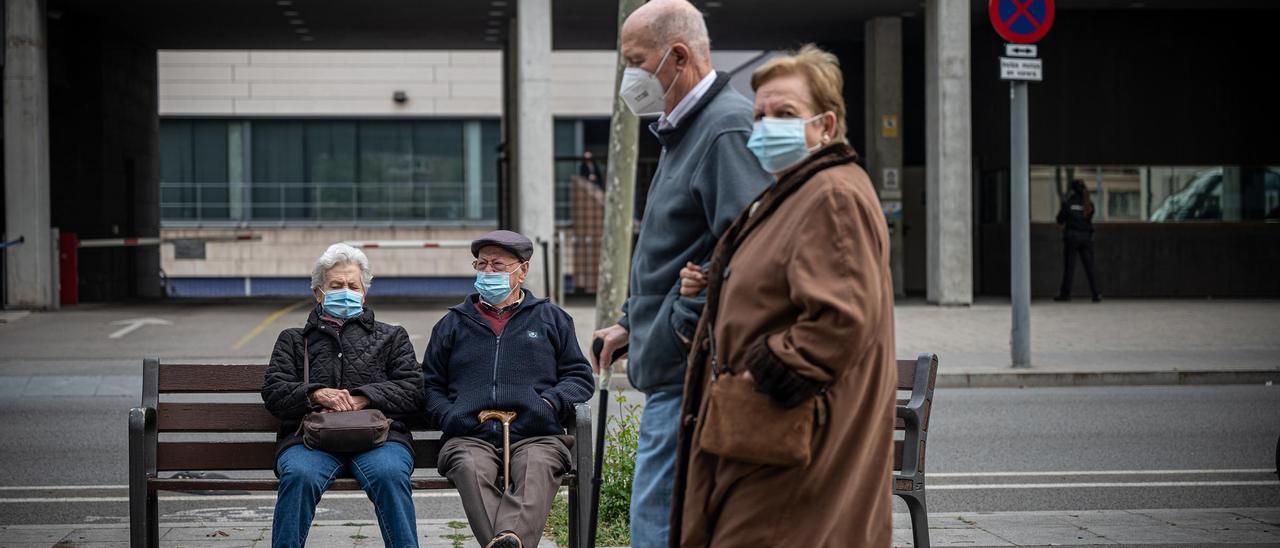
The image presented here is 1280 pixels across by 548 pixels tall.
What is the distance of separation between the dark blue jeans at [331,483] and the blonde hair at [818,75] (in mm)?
2452

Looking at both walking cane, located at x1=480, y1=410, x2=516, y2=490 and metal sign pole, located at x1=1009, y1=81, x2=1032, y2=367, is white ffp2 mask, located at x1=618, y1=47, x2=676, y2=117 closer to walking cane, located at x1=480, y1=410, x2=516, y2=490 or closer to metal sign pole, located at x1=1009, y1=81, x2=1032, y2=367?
walking cane, located at x1=480, y1=410, x2=516, y2=490

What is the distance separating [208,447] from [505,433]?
117 cm

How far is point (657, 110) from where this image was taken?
4.16 m

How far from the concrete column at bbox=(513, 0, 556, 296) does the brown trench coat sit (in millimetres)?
17430

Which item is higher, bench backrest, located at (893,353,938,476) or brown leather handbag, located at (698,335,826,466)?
brown leather handbag, located at (698,335,826,466)

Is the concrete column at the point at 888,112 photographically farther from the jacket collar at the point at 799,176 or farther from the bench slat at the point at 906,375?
the jacket collar at the point at 799,176

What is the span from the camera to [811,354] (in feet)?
9.98

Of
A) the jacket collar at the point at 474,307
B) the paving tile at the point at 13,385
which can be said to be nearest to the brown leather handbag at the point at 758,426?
the jacket collar at the point at 474,307

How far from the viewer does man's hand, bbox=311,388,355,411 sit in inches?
211

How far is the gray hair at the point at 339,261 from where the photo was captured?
562 centimetres

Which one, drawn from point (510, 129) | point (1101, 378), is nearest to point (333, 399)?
point (1101, 378)

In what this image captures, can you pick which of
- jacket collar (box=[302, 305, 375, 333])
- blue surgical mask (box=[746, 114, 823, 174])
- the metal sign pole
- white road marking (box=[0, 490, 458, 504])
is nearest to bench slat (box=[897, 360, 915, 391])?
jacket collar (box=[302, 305, 375, 333])

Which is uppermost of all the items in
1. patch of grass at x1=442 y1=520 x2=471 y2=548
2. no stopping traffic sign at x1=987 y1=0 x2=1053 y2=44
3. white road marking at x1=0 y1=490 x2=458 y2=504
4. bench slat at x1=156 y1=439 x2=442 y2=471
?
no stopping traffic sign at x1=987 y1=0 x2=1053 y2=44

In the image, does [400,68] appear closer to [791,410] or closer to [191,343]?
[191,343]
